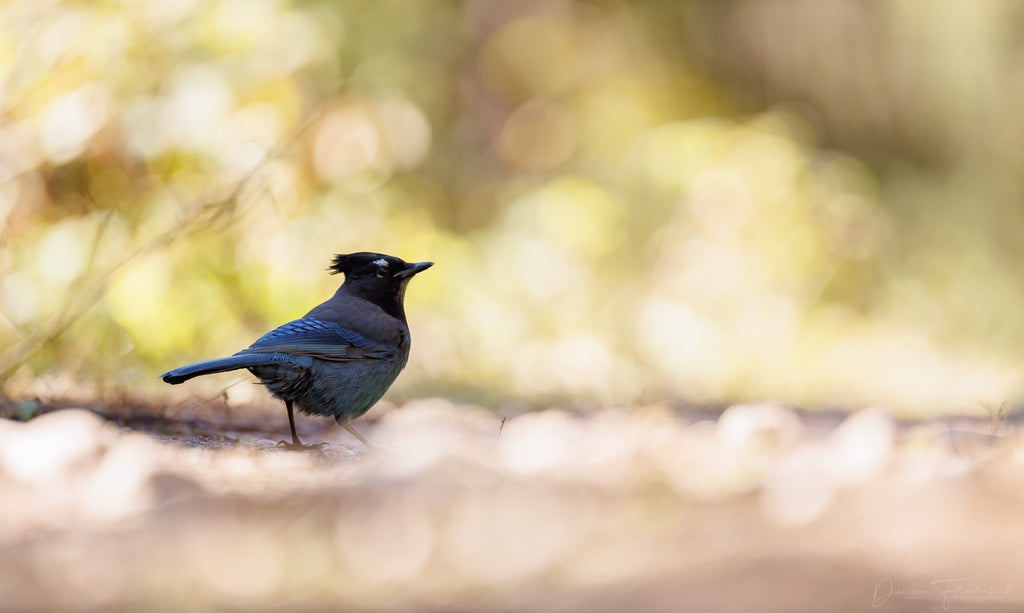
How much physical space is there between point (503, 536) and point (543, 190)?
6335 mm

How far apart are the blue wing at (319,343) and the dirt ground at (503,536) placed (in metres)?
1.11

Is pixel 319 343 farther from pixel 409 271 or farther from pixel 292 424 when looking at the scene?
pixel 409 271

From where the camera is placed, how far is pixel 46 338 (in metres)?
3.38

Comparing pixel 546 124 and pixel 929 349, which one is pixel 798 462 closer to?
pixel 929 349

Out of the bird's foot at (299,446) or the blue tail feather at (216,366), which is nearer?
the blue tail feather at (216,366)

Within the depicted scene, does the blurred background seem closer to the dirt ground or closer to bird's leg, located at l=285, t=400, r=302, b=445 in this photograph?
bird's leg, located at l=285, t=400, r=302, b=445

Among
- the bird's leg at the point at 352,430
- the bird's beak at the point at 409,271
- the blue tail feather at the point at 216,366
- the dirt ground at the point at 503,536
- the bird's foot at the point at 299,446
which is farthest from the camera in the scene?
the bird's beak at the point at 409,271

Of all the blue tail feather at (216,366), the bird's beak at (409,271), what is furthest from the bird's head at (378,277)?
the blue tail feather at (216,366)

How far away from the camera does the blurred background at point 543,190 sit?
473 cm

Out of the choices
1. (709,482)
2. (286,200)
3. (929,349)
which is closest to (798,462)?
(709,482)

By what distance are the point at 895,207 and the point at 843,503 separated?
7387mm

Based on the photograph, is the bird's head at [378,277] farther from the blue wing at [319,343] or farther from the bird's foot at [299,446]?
the bird's foot at [299,446]

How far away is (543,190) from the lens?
7555 mm

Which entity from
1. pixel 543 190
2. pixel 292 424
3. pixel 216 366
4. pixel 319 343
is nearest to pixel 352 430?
pixel 292 424
